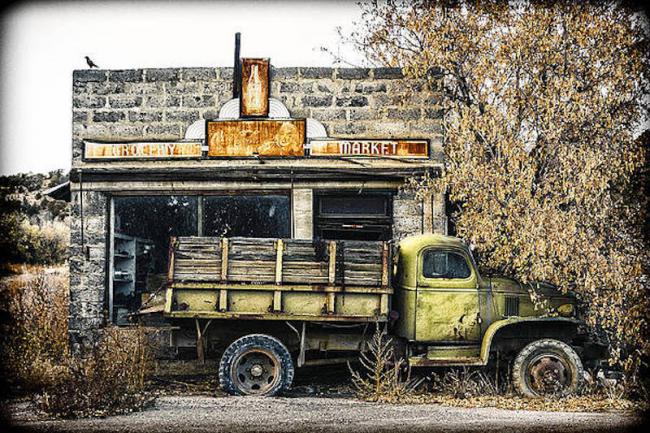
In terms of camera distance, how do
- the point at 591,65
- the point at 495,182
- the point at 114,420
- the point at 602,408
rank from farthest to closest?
the point at 591,65 → the point at 495,182 → the point at 602,408 → the point at 114,420

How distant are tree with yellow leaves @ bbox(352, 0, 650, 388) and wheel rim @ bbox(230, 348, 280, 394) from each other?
156 inches

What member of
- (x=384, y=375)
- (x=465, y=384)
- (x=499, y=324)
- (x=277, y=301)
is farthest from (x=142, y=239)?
(x=499, y=324)

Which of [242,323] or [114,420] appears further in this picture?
[242,323]

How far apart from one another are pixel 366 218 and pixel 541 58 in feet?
13.9

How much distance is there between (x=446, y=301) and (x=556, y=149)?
375 centimetres

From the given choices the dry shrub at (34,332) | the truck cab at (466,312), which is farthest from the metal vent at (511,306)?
the dry shrub at (34,332)

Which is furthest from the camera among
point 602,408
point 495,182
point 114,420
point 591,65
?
point 591,65

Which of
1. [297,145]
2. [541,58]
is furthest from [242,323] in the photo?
[541,58]

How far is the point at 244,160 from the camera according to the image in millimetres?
14391

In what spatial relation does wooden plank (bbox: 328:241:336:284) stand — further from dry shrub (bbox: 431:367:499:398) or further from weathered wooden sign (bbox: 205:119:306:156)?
weathered wooden sign (bbox: 205:119:306:156)

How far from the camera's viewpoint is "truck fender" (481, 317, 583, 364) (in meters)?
11.5

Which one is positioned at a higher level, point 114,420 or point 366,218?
point 366,218

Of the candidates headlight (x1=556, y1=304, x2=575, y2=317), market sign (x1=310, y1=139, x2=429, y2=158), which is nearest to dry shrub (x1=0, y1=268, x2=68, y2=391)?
market sign (x1=310, y1=139, x2=429, y2=158)

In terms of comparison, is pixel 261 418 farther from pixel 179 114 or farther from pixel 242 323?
pixel 179 114
